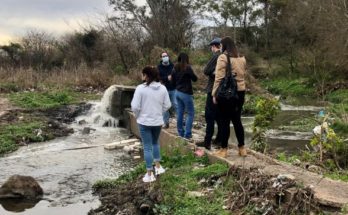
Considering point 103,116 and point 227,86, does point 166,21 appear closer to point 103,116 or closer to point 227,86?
point 103,116

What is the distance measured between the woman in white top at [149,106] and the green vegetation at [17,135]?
6.54m

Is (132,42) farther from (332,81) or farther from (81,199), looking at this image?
(81,199)

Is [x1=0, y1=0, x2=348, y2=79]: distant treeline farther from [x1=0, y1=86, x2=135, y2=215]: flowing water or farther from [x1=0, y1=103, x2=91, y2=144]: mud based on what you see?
[x1=0, y1=86, x2=135, y2=215]: flowing water

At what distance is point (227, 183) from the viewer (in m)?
6.91

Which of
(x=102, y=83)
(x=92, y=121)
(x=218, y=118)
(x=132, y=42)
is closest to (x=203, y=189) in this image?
(x=218, y=118)

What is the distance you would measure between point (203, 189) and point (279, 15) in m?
38.5

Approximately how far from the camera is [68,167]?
1118cm

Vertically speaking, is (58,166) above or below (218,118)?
below

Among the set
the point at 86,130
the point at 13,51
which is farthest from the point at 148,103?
the point at 13,51

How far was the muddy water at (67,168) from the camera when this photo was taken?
8312 mm

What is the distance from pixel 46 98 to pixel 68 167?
11503 millimetres

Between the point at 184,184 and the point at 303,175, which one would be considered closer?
the point at 303,175

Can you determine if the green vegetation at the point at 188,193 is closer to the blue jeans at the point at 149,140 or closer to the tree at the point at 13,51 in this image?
the blue jeans at the point at 149,140

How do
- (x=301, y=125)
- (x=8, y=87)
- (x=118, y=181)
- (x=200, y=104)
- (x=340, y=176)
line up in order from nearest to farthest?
(x=340, y=176), (x=118, y=181), (x=301, y=125), (x=200, y=104), (x=8, y=87)
